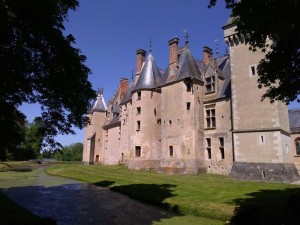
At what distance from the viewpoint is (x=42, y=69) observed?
387 inches

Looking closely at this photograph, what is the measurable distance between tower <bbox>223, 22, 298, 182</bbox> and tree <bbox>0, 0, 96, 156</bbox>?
17673 millimetres

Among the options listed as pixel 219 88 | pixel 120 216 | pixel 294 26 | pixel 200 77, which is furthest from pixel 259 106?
pixel 120 216

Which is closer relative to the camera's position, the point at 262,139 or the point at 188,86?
the point at 262,139

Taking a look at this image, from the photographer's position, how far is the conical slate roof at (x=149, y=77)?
36.1 meters

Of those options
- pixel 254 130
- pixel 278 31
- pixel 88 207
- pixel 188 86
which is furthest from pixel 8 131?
pixel 188 86

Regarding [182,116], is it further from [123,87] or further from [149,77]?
[123,87]

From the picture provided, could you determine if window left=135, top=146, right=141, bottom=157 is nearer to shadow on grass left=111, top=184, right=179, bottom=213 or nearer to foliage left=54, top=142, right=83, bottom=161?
shadow on grass left=111, top=184, right=179, bottom=213

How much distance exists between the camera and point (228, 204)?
12.2 meters

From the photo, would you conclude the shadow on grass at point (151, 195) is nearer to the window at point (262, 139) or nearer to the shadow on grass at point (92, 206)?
the shadow on grass at point (92, 206)

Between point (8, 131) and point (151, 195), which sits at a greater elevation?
point (8, 131)

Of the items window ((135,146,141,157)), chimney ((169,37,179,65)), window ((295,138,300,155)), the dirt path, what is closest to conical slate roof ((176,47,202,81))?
chimney ((169,37,179,65))

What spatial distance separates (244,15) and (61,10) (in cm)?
672

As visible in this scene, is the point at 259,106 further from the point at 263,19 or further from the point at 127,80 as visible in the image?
the point at 127,80

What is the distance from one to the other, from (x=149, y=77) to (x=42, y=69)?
89.9 feet
